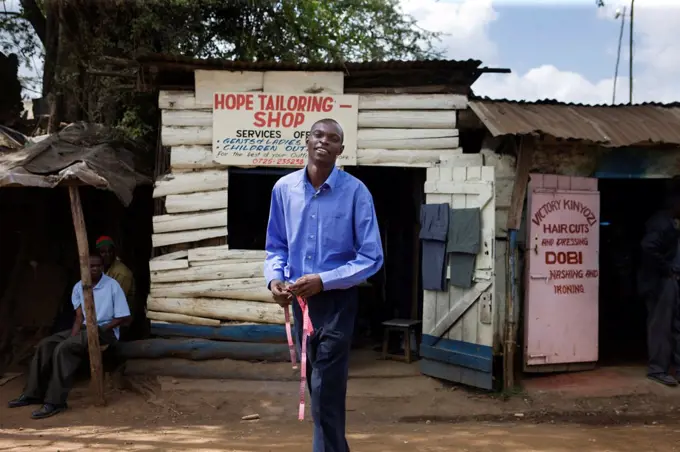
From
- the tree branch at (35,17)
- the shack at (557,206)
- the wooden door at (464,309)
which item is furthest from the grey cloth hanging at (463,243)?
the tree branch at (35,17)

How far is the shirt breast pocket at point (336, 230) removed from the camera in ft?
11.1

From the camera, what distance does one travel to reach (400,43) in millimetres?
15484

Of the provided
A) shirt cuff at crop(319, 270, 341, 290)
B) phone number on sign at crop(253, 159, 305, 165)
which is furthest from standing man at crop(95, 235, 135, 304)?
shirt cuff at crop(319, 270, 341, 290)

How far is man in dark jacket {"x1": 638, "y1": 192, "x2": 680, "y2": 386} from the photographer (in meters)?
7.36

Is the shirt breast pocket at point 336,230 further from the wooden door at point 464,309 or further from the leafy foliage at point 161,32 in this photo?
the leafy foliage at point 161,32

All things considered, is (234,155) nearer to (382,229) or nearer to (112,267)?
(112,267)

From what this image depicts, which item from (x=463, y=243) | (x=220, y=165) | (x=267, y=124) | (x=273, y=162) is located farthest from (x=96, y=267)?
(x=463, y=243)

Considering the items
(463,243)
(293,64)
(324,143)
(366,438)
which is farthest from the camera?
(293,64)

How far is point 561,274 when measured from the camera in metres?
7.35

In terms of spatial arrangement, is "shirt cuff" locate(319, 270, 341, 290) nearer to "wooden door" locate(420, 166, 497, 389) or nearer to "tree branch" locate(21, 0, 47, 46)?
"wooden door" locate(420, 166, 497, 389)

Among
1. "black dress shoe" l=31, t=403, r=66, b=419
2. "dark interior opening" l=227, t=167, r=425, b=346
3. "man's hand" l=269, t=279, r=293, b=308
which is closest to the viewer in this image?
"man's hand" l=269, t=279, r=293, b=308

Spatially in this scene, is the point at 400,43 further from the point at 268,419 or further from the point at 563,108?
the point at 268,419

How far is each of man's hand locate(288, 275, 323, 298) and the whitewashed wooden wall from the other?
4.54 meters

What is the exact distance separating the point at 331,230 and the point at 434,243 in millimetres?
4138
